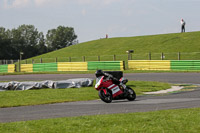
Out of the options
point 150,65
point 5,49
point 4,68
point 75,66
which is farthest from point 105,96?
point 5,49

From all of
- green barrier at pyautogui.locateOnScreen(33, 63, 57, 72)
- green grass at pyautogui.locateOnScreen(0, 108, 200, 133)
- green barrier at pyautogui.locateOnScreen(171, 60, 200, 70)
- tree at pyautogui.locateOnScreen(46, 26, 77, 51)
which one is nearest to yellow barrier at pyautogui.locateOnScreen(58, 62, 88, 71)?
green barrier at pyautogui.locateOnScreen(33, 63, 57, 72)

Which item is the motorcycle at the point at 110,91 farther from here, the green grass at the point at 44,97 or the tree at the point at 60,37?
the tree at the point at 60,37

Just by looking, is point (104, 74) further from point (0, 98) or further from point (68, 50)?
point (68, 50)

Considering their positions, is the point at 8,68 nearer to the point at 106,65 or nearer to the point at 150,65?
the point at 106,65

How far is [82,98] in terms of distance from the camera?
14.7 meters

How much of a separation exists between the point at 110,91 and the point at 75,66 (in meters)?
26.1

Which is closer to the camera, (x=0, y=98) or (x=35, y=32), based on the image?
(x=0, y=98)

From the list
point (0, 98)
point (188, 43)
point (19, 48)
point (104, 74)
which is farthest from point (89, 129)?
point (19, 48)

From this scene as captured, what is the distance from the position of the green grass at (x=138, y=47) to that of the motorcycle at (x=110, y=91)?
30755 millimetres

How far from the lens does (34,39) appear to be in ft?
479

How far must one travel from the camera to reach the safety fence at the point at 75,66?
1442 inches

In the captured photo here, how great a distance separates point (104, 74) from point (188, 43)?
42.7 metres

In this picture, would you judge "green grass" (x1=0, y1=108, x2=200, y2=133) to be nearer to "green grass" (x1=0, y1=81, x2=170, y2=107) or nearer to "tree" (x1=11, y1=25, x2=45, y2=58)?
"green grass" (x1=0, y1=81, x2=170, y2=107)

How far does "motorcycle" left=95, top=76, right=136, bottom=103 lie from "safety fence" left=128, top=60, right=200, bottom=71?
19388 mm
